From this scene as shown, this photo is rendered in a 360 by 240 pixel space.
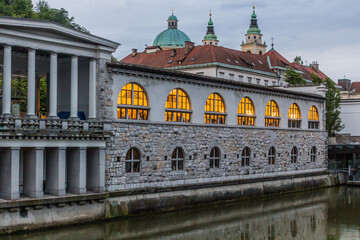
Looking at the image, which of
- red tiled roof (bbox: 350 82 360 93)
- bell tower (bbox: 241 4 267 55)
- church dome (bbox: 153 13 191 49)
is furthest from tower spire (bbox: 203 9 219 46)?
red tiled roof (bbox: 350 82 360 93)

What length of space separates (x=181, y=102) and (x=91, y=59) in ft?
24.6

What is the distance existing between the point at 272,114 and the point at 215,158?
8.35 meters

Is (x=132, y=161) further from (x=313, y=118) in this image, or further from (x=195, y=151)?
(x=313, y=118)

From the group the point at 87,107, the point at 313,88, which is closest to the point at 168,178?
the point at 87,107

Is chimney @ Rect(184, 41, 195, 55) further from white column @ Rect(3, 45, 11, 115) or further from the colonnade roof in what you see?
white column @ Rect(3, 45, 11, 115)

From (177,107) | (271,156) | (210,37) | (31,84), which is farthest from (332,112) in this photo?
(210,37)

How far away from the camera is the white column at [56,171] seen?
1065 inches

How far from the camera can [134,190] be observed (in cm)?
3081

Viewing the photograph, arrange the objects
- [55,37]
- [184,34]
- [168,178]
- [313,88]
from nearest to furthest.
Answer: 1. [55,37]
2. [168,178]
3. [313,88]
4. [184,34]

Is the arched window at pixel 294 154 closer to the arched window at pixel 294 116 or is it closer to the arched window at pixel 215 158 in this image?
the arched window at pixel 294 116

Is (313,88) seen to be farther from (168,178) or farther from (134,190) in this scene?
(134,190)

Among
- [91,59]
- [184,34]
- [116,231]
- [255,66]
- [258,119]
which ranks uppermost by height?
[184,34]

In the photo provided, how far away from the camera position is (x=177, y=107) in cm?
3462

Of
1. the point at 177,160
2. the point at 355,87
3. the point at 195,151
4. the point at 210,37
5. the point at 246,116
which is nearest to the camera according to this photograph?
the point at 177,160
